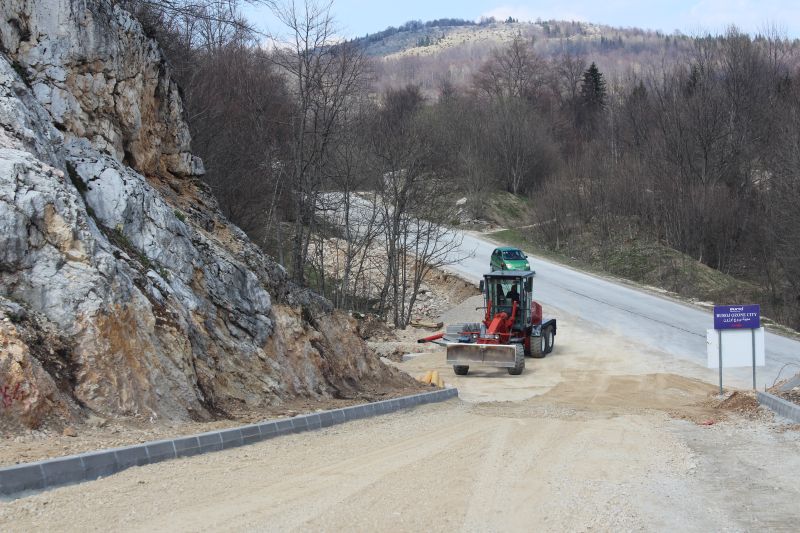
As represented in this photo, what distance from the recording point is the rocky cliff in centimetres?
935

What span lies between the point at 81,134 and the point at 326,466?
24.1 feet

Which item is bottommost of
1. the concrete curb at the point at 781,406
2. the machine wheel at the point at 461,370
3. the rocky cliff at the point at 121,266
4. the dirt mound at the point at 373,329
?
the dirt mound at the point at 373,329

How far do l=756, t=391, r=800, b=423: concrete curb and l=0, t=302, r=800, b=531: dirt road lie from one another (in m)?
0.26

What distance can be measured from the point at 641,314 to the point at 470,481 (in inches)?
1106

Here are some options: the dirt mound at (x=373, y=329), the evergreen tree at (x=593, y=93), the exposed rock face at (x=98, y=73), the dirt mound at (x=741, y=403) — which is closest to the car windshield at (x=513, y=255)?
the dirt mound at (x=373, y=329)

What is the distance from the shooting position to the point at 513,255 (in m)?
44.8

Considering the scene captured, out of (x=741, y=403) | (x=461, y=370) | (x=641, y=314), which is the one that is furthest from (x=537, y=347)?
(x=741, y=403)

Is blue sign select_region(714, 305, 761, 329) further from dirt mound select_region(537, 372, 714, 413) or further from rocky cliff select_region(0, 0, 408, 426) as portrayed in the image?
rocky cliff select_region(0, 0, 408, 426)

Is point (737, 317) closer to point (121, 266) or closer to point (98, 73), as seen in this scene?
point (121, 266)

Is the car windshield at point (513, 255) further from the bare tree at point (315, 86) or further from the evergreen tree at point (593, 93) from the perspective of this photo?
the evergreen tree at point (593, 93)

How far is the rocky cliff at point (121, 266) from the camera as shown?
368 inches

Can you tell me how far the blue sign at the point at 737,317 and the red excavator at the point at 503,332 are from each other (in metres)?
6.50

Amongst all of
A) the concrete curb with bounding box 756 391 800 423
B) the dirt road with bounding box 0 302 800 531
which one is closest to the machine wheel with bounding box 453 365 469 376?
the dirt road with bounding box 0 302 800 531

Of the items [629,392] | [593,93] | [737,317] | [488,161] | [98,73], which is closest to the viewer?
[98,73]
